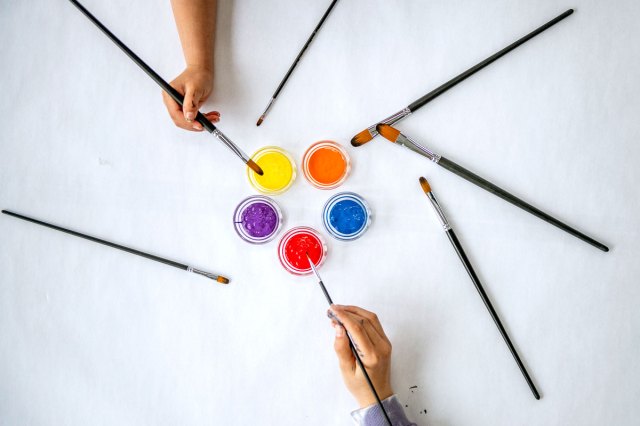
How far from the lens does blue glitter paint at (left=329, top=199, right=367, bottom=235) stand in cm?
115

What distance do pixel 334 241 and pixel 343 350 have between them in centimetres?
27

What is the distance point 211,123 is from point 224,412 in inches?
28.8

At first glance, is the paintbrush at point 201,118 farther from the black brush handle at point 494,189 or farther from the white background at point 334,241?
the black brush handle at point 494,189

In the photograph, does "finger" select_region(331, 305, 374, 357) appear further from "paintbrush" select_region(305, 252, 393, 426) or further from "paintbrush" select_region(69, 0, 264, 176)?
"paintbrush" select_region(69, 0, 264, 176)

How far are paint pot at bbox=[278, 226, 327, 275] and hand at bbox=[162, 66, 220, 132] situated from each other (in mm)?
352

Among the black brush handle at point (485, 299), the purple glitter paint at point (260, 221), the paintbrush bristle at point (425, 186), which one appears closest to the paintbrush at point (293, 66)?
the purple glitter paint at point (260, 221)

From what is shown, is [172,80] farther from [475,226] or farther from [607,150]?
[607,150]

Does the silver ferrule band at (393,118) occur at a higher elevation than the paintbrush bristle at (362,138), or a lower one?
higher

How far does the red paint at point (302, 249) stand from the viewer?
45.0 inches

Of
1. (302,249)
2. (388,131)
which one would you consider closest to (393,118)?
(388,131)

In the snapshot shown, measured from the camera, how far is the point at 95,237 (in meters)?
1.20

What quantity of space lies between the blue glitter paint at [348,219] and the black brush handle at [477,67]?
296 millimetres

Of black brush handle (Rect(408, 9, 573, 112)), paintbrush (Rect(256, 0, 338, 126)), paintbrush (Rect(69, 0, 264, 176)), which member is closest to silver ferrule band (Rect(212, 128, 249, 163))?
paintbrush (Rect(69, 0, 264, 176))

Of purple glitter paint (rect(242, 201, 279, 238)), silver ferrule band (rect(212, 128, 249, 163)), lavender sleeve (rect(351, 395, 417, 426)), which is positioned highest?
silver ferrule band (rect(212, 128, 249, 163))
